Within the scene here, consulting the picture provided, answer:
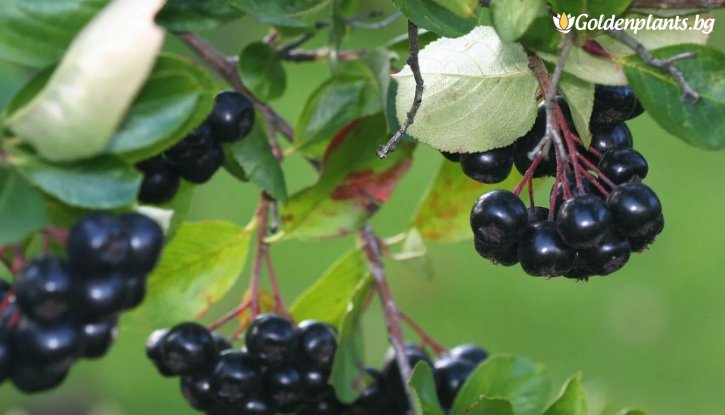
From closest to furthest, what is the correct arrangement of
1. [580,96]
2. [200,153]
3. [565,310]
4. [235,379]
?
[580,96] < [200,153] < [235,379] < [565,310]

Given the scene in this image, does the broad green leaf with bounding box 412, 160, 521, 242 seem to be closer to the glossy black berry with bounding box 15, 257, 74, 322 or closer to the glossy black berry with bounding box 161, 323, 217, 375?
the glossy black berry with bounding box 161, 323, 217, 375

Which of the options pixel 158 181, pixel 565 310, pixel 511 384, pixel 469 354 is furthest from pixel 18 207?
pixel 565 310

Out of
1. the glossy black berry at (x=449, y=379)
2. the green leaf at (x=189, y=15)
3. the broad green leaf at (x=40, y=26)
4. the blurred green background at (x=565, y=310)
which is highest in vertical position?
the broad green leaf at (x=40, y=26)

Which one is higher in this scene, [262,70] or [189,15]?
[189,15]

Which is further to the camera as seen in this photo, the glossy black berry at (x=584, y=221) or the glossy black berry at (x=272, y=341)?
the glossy black berry at (x=272, y=341)

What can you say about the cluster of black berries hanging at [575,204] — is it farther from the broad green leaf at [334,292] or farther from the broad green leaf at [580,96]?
the broad green leaf at [334,292]

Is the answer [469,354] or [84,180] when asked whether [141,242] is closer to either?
[84,180]

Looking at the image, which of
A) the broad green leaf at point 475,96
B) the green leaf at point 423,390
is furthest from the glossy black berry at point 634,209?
the green leaf at point 423,390
